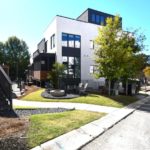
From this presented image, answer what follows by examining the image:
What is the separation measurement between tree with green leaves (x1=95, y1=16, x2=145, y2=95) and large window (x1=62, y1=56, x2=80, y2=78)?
19.4ft

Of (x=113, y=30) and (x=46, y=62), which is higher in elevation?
(x=113, y=30)

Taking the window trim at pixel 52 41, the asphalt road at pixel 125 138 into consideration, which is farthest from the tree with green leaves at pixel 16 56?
the asphalt road at pixel 125 138

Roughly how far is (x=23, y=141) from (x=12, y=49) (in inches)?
2331

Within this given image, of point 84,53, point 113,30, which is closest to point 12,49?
point 84,53

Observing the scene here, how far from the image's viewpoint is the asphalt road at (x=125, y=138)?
788 cm

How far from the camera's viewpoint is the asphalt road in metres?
Result: 7.88

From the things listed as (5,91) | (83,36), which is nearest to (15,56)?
(83,36)

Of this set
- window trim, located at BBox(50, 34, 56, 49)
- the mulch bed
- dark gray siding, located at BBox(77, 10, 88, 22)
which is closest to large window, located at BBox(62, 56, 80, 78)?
window trim, located at BBox(50, 34, 56, 49)

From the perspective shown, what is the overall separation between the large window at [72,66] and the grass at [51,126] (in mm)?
17893

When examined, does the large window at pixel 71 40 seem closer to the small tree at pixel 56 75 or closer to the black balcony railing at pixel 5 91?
the small tree at pixel 56 75

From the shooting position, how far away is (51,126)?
9555 millimetres

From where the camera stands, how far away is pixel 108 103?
59.7 ft

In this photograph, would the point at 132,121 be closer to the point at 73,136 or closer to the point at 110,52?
the point at 73,136

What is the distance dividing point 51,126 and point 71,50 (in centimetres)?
2183
